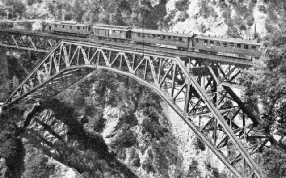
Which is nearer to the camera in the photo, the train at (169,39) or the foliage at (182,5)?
the train at (169,39)

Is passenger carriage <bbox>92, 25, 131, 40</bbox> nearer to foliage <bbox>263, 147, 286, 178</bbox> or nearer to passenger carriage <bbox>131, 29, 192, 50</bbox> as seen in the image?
passenger carriage <bbox>131, 29, 192, 50</bbox>

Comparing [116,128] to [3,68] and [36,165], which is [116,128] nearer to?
[36,165]

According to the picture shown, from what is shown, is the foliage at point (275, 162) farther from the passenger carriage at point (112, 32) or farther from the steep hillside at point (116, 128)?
the steep hillside at point (116, 128)

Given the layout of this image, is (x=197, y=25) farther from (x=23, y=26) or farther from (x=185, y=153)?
(x=23, y=26)

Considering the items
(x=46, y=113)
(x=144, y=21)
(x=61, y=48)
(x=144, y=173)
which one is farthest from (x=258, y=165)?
(x=144, y=21)

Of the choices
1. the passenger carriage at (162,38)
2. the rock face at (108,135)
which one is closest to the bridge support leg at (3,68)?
the rock face at (108,135)
